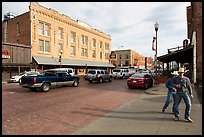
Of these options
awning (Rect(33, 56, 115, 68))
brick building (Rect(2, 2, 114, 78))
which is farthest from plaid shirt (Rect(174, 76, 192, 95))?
awning (Rect(33, 56, 115, 68))

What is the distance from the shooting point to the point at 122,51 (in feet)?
295

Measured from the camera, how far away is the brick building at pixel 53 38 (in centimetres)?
3538

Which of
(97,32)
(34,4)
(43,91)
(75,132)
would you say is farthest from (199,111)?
(97,32)

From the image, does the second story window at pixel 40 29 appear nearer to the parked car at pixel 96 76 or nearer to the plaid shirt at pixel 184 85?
the parked car at pixel 96 76

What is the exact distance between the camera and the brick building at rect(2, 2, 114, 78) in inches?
1393

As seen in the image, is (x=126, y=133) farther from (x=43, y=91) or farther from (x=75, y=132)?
(x=43, y=91)

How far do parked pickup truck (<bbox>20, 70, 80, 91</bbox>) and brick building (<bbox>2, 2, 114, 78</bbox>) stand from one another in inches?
630

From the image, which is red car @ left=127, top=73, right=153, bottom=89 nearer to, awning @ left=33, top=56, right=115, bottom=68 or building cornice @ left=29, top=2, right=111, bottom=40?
awning @ left=33, top=56, right=115, bottom=68

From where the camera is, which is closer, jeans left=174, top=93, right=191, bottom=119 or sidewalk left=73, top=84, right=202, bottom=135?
sidewalk left=73, top=84, right=202, bottom=135

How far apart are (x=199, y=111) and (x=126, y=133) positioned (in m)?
4.44

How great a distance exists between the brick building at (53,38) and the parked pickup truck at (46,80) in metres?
16.0

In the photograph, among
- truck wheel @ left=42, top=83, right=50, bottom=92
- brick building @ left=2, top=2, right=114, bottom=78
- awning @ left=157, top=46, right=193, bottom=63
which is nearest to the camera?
truck wheel @ left=42, top=83, right=50, bottom=92

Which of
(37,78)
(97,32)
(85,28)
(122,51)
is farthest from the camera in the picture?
(122,51)

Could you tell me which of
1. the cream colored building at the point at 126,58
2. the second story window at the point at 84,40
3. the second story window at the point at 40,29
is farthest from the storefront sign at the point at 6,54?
the cream colored building at the point at 126,58
